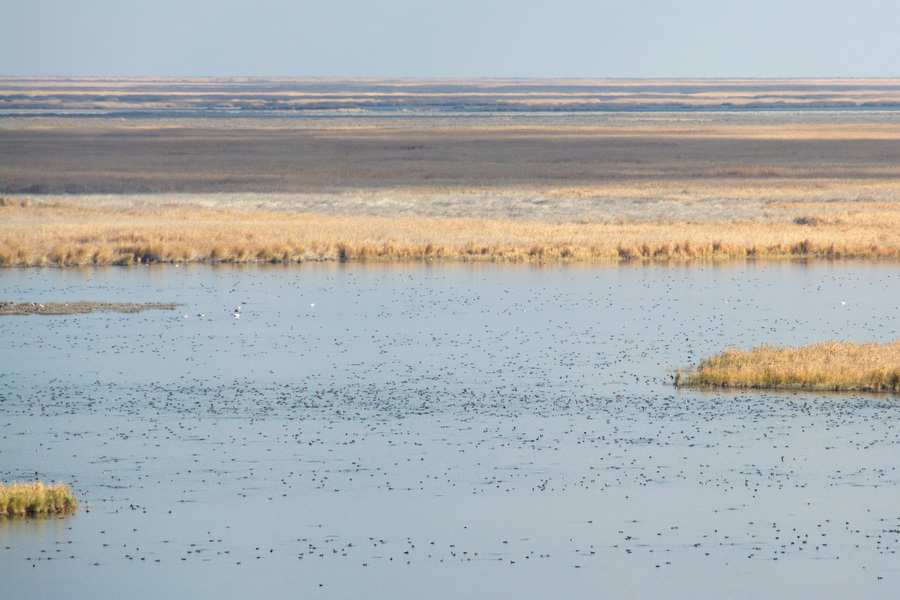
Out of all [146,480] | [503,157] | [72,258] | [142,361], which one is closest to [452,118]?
[503,157]

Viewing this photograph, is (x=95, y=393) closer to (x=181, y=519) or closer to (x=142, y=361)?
(x=142, y=361)

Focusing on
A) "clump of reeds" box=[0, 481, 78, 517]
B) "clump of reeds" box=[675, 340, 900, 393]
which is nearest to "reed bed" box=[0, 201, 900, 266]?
"clump of reeds" box=[675, 340, 900, 393]

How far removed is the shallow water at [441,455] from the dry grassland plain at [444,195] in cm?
1215

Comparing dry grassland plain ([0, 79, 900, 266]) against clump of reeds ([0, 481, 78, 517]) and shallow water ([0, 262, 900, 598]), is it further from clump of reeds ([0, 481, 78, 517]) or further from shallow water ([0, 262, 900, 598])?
clump of reeds ([0, 481, 78, 517])

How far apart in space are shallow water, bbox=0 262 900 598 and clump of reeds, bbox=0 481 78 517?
270mm

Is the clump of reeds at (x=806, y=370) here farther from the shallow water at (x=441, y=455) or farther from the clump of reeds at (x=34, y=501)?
the clump of reeds at (x=34, y=501)

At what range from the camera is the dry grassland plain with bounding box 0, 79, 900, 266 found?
4928 centimetres

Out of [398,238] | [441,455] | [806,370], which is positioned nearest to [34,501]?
[441,455]

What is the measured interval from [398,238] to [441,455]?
30.4 meters

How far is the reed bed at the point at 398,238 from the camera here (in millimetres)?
47812

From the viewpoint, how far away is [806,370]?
2588cm

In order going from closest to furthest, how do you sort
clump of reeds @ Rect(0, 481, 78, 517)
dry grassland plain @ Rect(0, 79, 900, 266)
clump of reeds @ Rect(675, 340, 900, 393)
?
1. clump of reeds @ Rect(0, 481, 78, 517)
2. clump of reeds @ Rect(675, 340, 900, 393)
3. dry grassland plain @ Rect(0, 79, 900, 266)

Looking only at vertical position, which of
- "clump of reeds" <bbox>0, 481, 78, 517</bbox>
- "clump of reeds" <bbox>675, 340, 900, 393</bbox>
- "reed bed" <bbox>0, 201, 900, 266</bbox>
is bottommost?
"reed bed" <bbox>0, 201, 900, 266</bbox>

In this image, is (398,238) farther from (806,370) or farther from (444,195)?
(806,370)
